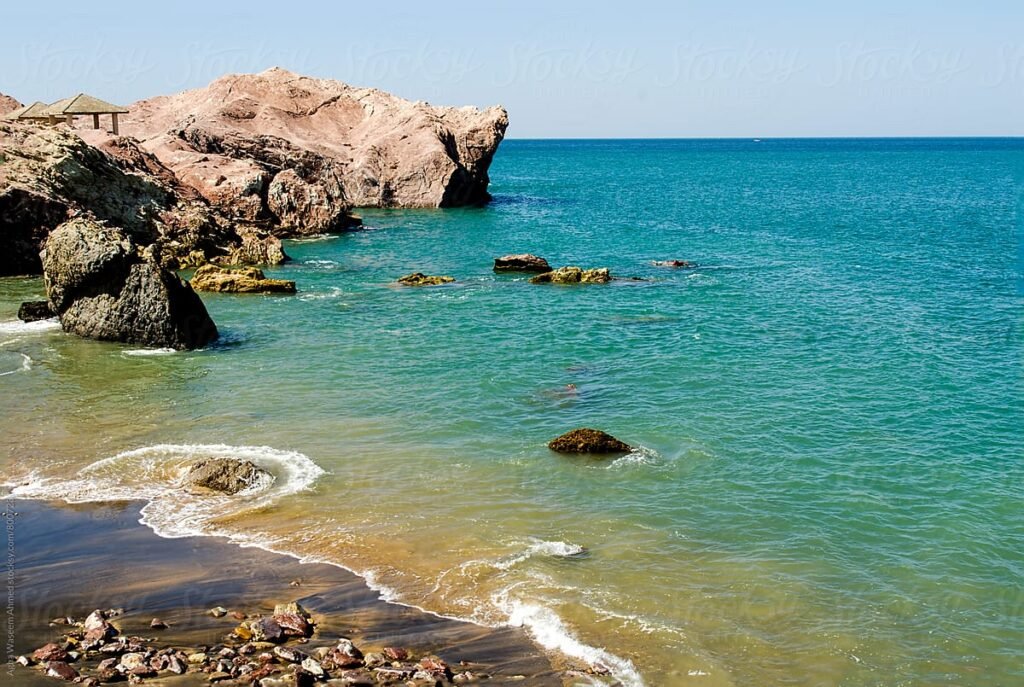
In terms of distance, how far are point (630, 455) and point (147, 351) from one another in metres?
18.2

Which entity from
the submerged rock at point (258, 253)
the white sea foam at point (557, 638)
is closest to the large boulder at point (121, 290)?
the submerged rock at point (258, 253)

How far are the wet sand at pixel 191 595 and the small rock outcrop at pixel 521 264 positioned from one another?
35.1 metres

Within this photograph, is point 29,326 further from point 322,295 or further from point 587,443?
point 587,443

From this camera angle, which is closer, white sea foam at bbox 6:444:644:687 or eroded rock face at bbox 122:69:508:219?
white sea foam at bbox 6:444:644:687

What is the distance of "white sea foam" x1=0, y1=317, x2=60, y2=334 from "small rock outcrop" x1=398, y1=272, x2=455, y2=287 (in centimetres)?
1649

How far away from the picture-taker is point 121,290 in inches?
1344

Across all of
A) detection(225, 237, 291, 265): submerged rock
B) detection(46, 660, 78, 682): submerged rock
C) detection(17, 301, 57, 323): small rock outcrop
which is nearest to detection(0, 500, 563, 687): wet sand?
detection(46, 660, 78, 682): submerged rock

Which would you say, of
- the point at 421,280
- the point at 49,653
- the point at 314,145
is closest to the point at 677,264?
the point at 421,280

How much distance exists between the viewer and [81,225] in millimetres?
34219

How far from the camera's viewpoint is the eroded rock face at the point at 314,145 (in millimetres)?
67500

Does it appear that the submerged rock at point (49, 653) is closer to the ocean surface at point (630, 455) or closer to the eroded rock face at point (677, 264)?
the ocean surface at point (630, 455)

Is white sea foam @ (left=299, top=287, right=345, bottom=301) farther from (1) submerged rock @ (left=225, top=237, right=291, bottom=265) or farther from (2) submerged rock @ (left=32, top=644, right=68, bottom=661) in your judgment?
(2) submerged rock @ (left=32, top=644, right=68, bottom=661)

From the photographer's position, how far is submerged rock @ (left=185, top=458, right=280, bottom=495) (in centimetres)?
2070

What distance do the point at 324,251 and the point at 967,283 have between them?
118 ft
